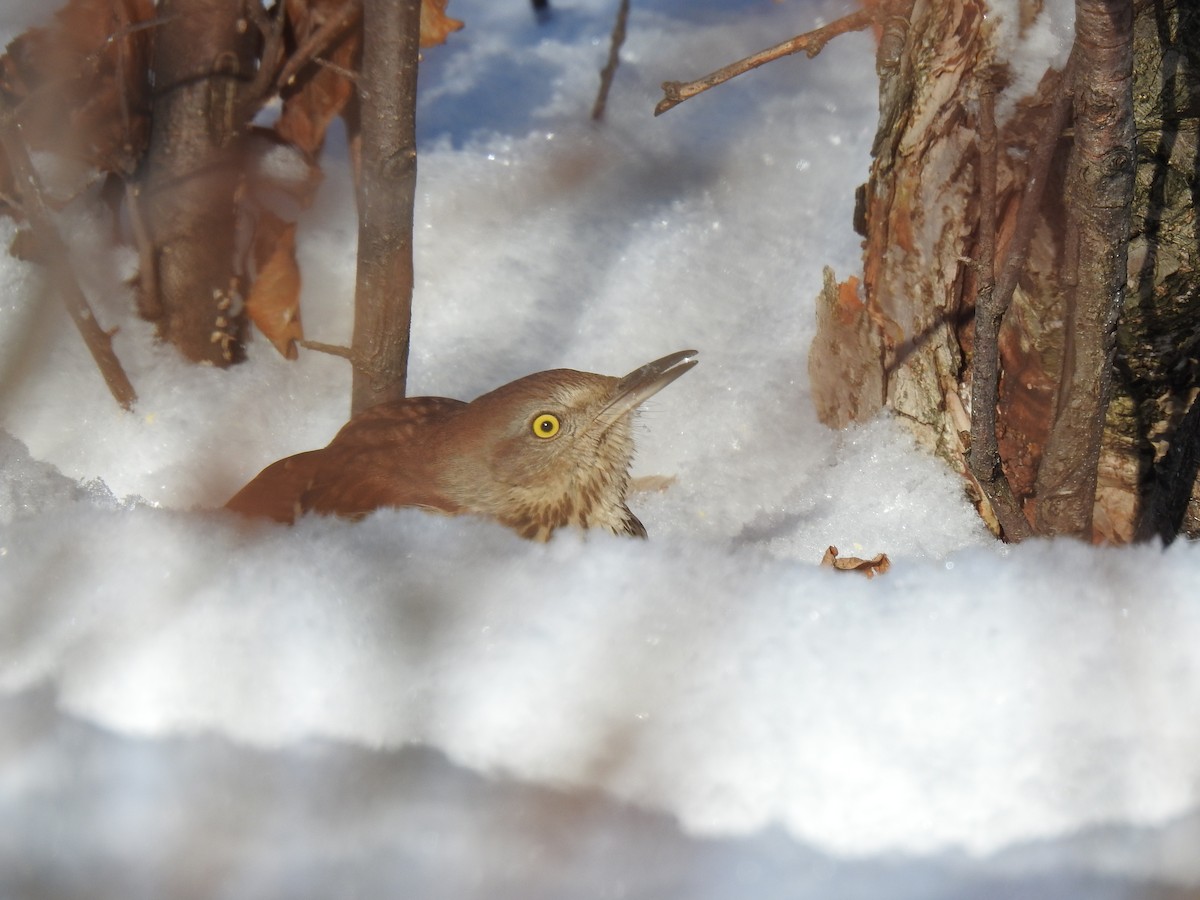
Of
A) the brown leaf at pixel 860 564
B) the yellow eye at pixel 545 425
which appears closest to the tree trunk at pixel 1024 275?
the brown leaf at pixel 860 564

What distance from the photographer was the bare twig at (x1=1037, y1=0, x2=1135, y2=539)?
1.64 m

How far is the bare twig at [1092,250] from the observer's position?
1637 mm

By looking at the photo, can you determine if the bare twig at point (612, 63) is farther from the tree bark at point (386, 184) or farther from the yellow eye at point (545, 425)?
the yellow eye at point (545, 425)

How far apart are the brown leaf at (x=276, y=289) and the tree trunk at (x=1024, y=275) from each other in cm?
135

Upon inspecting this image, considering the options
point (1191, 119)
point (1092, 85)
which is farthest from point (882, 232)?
point (1092, 85)

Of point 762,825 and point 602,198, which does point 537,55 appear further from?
point 762,825

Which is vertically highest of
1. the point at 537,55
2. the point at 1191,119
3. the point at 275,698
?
the point at 1191,119

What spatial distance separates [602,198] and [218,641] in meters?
2.12

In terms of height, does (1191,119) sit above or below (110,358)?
above

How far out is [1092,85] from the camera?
66.0 inches

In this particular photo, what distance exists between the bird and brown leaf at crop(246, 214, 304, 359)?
0.48 metres

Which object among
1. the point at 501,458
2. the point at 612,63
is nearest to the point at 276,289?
the point at 501,458

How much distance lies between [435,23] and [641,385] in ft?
4.03

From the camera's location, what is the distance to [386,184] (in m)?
2.34
